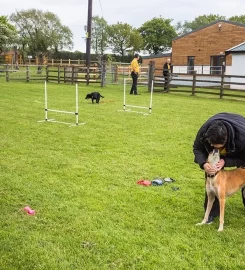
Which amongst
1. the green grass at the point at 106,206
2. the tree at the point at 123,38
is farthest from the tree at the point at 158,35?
the green grass at the point at 106,206

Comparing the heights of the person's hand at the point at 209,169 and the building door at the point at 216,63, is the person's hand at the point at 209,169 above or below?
below

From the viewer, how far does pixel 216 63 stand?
92.6 ft

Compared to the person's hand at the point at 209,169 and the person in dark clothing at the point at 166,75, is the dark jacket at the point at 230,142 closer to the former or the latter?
the person's hand at the point at 209,169

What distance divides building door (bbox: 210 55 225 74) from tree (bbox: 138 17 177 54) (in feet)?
135

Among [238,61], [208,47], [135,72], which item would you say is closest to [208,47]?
Result: [208,47]

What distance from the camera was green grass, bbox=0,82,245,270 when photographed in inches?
121

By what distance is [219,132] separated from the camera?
9.98ft

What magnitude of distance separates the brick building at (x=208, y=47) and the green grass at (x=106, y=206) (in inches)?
839

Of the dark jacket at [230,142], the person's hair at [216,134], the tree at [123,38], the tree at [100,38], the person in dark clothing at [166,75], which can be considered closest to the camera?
the person's hair at [216,134]

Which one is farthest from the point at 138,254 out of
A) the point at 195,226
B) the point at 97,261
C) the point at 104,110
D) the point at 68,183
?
the point at 104,110

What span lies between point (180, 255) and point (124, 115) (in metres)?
7.76

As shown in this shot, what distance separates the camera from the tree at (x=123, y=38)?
66.0m

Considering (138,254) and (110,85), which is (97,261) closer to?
(138,254)

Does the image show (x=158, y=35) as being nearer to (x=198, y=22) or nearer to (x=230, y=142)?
(x=198, y=22)
